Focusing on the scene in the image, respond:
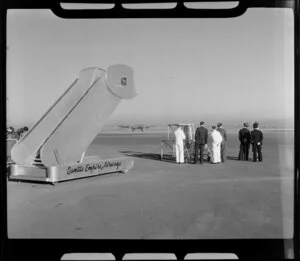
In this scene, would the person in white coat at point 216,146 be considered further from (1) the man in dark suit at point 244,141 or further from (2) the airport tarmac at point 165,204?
(1) the man in dark suit at point 244,141

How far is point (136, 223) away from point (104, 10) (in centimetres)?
111

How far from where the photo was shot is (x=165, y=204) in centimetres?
256

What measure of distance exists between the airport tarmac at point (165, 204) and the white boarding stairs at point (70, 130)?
17 cm

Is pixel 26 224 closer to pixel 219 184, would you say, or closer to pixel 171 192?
pixel 171 192

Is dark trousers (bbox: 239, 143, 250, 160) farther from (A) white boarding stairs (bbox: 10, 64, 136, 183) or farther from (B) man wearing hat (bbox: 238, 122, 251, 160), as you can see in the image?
(A) white boarding stairs (bbox: 10, 64, 136, 183)

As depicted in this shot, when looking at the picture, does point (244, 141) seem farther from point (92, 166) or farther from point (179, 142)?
point (92, 166)

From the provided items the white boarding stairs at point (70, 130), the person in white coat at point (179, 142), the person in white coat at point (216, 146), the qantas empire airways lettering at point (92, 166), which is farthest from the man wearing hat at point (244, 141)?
the white boarding stairs at point (70, 130)

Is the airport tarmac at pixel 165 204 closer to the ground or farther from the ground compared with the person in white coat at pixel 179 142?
closer to the ground

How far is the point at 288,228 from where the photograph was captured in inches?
48.6

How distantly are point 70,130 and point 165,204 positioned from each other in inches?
61.0

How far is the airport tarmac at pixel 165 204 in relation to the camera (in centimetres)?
129

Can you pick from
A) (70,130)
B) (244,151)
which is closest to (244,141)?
(244,151)

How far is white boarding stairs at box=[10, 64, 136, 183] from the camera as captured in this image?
350 centimetres
